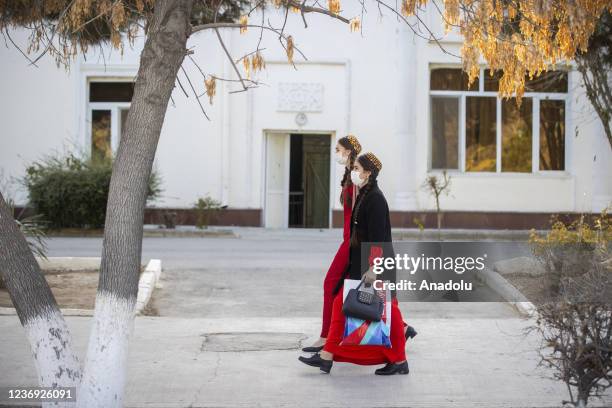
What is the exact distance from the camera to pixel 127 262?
673 centimetres

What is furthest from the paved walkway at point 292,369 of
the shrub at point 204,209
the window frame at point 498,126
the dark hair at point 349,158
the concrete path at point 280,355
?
the window frame at point 498,126

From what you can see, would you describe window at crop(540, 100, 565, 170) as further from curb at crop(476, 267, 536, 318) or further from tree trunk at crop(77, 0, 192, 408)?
tree trunk at crop(77, 0, 192, 408)

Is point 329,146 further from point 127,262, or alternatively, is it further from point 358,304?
point 127,262

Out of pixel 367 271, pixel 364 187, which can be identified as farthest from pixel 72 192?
pixel 367 271

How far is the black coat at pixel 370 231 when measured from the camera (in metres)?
8.30

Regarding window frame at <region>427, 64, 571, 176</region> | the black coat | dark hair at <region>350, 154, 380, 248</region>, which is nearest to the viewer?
the black coat

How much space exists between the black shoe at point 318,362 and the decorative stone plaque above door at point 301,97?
15235 millimetres

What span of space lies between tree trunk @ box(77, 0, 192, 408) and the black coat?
2.15 metres

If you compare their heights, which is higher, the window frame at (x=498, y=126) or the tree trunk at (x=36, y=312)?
the window frame at (x=498, y=126)

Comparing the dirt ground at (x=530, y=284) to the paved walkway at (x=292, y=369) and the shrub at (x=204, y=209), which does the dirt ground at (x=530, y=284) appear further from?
the shrub at (x=204, y=209)

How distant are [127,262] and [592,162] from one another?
18.6m

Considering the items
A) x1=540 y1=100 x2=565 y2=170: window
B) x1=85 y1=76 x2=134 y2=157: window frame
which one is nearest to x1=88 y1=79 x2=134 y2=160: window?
x1=85 y1=76 x2=134 y2=157: window frame

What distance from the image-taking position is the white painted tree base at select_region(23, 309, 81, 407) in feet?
21.8

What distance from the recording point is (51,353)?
262 inches
